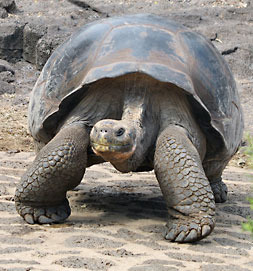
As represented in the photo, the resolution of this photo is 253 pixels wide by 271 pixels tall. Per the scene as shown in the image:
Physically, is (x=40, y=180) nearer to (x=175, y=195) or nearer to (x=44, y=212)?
(x=44, y=212)

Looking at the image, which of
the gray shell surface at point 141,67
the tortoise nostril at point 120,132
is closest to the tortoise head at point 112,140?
the tortoise nostril at point 120,132

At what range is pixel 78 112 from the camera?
3734 mm

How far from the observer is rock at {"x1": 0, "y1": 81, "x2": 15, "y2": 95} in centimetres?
895

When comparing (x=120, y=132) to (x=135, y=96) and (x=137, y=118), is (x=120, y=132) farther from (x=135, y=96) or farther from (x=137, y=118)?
(x=135, y=96)

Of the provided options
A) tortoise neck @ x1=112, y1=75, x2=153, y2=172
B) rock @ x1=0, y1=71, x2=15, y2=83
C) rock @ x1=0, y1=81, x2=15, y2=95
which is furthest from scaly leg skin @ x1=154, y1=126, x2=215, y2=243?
rock @ x1=0, y1=71, x2=15, y2=83

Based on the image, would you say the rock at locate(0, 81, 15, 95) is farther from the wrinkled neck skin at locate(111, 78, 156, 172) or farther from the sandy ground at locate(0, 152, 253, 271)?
the wrinkled neck skin at locate(111, 78, 156, 172)

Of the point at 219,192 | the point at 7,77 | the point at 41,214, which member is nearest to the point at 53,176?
the point at 41,214

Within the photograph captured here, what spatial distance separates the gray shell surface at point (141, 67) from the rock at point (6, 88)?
497 centimetres

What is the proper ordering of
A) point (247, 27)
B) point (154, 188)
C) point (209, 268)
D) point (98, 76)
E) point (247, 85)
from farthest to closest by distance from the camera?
point (247, 27)
point (247, 85)
point (154, 188)
point (98, 76)
point (209, 268)

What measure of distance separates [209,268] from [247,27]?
27.7ft

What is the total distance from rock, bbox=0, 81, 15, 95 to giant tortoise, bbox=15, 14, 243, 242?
4915mm

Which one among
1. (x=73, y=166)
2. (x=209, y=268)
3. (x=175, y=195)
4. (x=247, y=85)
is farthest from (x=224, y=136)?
(x=247, y=85)

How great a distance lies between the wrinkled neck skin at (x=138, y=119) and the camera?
3422 millimetres

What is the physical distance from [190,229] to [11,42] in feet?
24.8
